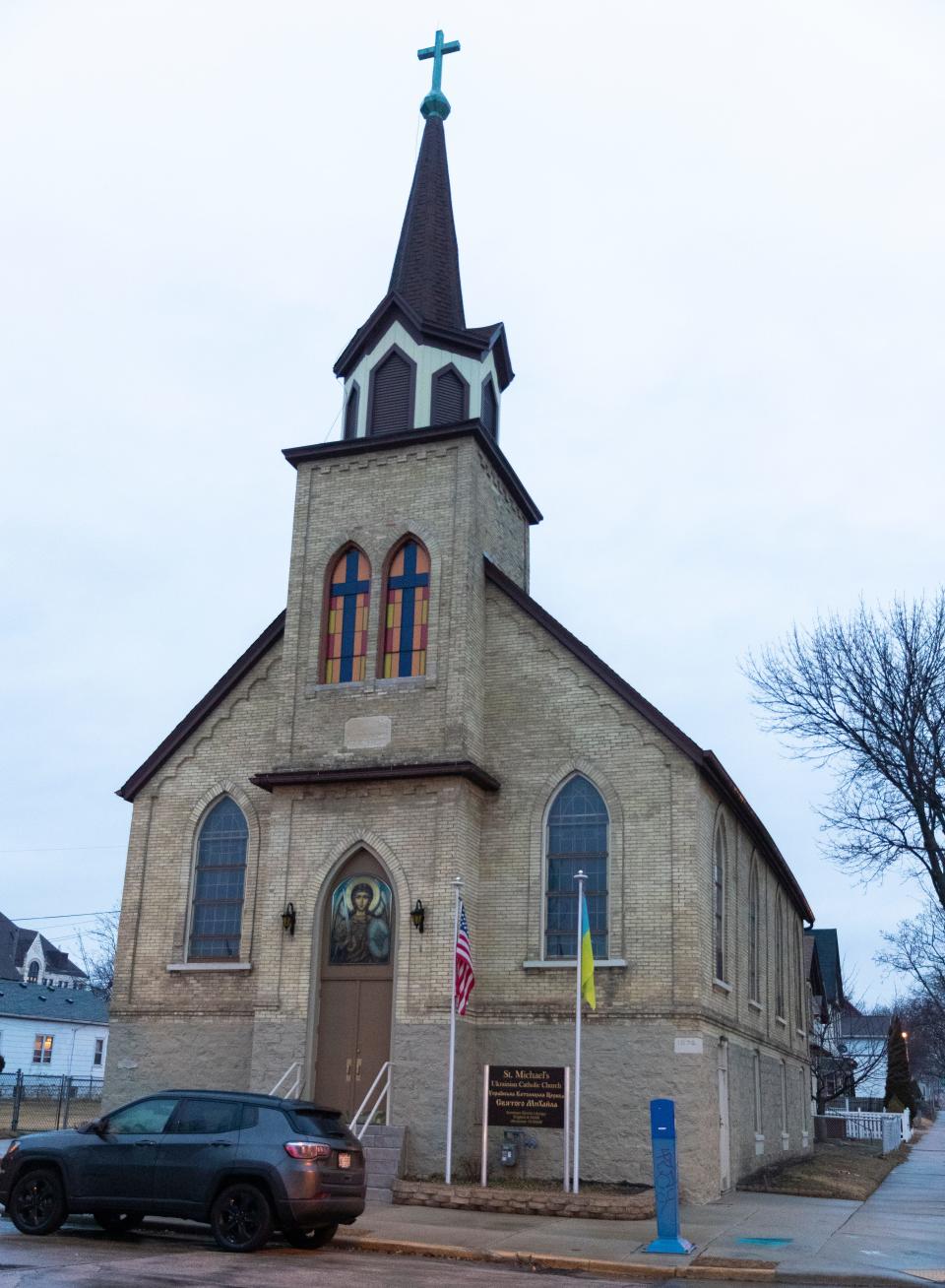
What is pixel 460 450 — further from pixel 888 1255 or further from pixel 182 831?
pixel 888 1255

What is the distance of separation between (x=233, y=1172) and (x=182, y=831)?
1108 cm

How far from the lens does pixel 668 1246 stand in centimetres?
1440

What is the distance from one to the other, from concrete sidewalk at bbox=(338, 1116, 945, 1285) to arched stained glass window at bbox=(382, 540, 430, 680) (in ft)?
29.8

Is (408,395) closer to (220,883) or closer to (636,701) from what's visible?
(636,701)

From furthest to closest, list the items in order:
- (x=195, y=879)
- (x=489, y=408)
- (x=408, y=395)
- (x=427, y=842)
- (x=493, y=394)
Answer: (x=493, y=394), (x=489, y=408), (x=408, y=395), (x=195, y=879), (x=427, y=842)

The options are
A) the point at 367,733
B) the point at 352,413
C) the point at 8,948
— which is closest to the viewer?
the point at 367,733

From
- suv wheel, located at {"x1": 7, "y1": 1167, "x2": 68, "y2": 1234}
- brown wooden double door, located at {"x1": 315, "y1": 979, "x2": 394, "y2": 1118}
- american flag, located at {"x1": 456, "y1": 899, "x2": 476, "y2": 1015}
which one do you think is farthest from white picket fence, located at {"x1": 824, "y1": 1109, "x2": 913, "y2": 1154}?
suv wheel, located at {"x1": 7, "y1": 1167, "x2": 68, "y2": 1234}

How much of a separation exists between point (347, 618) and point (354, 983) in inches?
256

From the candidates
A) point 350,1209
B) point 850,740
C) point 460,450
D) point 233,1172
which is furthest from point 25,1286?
point 850,740

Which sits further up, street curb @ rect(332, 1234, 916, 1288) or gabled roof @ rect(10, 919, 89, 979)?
gabled roof @ rect(10, 919, 89, 979)

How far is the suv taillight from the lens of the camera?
1374 centimetres

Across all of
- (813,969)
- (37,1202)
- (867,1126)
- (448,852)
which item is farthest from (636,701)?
(867,1126)

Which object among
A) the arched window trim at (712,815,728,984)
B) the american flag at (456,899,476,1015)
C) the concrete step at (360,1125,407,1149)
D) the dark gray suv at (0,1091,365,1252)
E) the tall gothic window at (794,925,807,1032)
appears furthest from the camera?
the tall gothic window at (794,925,807,1032)

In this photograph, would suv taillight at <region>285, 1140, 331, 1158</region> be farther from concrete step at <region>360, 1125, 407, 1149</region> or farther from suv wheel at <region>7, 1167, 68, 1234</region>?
concrete step at <region>360, 1125, 407, 1149</region>
